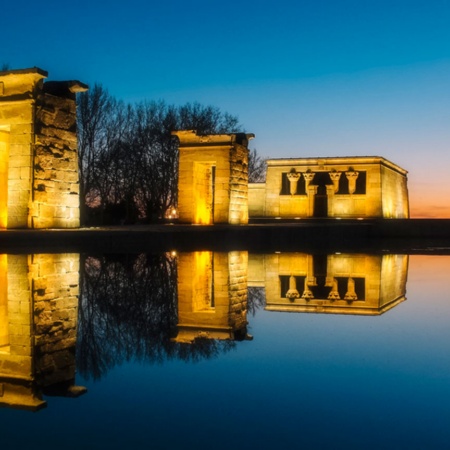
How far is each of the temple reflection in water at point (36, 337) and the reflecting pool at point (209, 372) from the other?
13 millimetres

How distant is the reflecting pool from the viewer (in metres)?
2.01

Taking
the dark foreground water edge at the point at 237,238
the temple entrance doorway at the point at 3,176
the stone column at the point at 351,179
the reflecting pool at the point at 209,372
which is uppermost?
the stone column at the point at 351,179

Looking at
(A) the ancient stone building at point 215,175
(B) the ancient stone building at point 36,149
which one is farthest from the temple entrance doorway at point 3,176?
(A) the ancient stone building at point 215,175

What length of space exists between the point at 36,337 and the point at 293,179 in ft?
117

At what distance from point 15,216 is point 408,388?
14.7 meters

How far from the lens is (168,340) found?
3631 millimetres

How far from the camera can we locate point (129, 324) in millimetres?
4207

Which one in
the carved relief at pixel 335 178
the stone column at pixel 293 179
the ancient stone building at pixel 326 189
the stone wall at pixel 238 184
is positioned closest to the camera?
the stone wall at pixel 238 184

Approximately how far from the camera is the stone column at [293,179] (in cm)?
3878

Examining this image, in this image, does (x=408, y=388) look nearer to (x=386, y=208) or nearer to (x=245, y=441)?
(x=245, y=441)

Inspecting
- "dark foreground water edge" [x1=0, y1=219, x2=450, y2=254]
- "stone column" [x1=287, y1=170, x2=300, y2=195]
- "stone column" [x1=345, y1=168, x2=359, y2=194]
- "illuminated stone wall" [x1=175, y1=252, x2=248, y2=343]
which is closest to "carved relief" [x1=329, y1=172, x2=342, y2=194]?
"stone column" [x1=345, y1=168, x2=359, y2=194]

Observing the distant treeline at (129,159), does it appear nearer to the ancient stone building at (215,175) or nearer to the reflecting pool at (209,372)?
the ancient stone building at (215,175)

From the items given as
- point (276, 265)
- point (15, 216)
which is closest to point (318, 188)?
point (15, 216)

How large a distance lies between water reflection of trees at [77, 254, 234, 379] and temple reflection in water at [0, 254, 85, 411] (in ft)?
0.36
